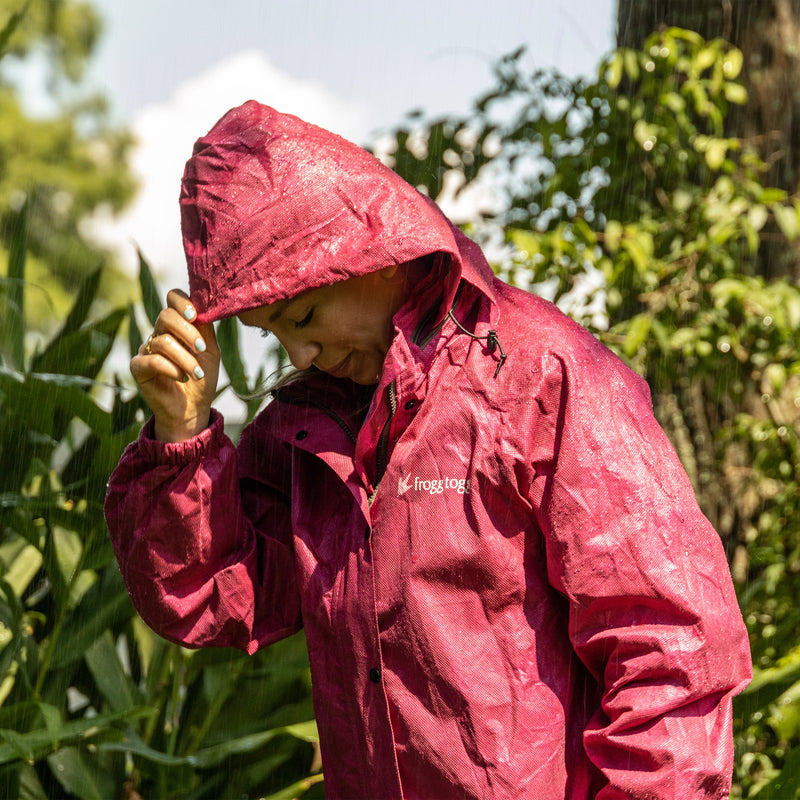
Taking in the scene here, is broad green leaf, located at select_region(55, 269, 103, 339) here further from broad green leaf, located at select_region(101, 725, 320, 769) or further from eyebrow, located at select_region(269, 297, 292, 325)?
eyebrow, located at select_region(269, 297, 292, 325)

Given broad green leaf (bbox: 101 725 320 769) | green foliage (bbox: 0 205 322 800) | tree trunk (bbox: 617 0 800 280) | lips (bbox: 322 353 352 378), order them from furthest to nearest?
tree trunk (bbox: 617 0 800 280), green foliage (bbox: 0 205 322 800), broad green leaf (bbox: 101 725 320 769), lips (bbox: 322 353 352 378)

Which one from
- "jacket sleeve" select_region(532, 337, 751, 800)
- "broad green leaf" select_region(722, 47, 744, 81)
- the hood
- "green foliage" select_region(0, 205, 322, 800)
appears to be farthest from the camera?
"broad green leaf" select_region(722, 47, 744, 81)

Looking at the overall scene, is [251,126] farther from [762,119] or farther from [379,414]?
[762,119]

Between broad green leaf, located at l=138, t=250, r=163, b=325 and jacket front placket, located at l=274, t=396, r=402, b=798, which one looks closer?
jacket front placket, located at l=274, t=396, r=402, b=798

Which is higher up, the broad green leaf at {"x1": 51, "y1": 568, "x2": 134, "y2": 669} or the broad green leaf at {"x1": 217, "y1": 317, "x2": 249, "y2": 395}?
the broad green leaf at {"x1": 217, "y1": 317, "x2": 249, "y2": 395}

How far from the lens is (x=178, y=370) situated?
1.43 meters

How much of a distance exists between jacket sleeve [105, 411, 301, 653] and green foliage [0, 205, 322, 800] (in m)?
0.62

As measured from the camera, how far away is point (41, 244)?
2097 centimetres

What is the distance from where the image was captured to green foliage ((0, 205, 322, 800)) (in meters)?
2.20

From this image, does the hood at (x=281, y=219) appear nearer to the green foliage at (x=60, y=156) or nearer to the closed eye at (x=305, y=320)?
the closed eye at (x=305, y=320)

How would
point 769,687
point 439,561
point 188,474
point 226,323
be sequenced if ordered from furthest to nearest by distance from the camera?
point 226,323 < point 769,687 < point 188,474 < point 439,561

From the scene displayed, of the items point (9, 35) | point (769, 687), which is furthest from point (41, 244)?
point (769, 687)

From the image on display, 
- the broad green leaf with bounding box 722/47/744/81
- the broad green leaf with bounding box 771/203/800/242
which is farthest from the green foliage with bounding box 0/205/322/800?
the broad green leaf with bounding box 722/47/744/81

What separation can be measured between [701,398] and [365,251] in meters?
1.77
